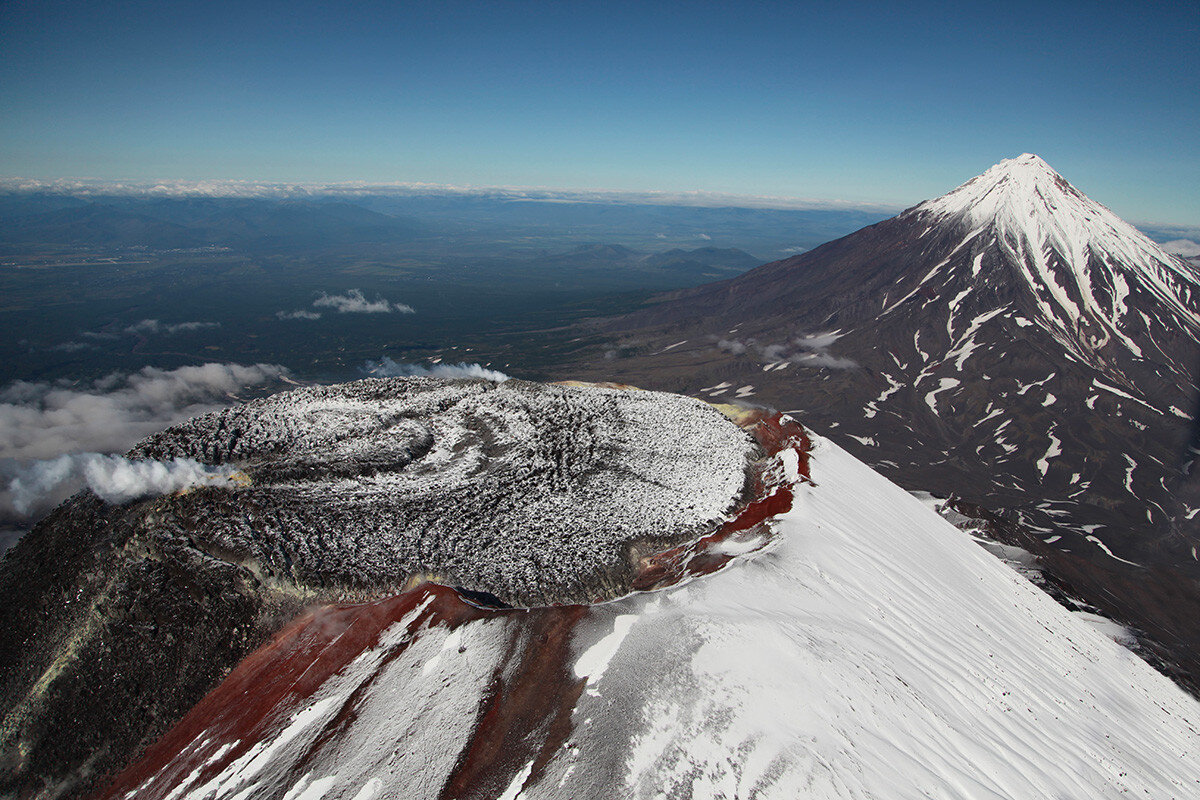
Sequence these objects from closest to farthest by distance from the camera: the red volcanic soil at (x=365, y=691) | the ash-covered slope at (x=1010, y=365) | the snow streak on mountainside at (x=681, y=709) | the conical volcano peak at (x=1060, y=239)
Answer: the snow streak on mountainside at (x=681, y=709) < the red volcanic soil at (x=365, y=691) < the ash-covered slope at (x=1010, y=365) < the conical volcano peak at (x=1060, y=239)

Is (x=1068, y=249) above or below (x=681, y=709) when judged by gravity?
above

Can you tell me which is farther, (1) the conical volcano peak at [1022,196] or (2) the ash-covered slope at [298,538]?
(1) the conical volcano peak at [1022,196]

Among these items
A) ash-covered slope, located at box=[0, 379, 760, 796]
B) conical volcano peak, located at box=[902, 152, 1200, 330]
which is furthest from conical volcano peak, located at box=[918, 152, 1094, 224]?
ash-covered slope, located at box=[0, 379, 760, 796]

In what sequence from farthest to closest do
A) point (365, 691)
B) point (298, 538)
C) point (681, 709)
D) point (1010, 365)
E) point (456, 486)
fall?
point (1010, 365) → point (456, 486) → point (298, 538) → point (365, 691) → point (681, 709)

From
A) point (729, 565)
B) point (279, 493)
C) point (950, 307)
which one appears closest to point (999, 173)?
point (950, 307)

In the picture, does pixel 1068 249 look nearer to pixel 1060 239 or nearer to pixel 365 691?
pixel 1060 239

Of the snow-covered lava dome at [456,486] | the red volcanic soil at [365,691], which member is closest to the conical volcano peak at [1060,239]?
the snow-covered lava dome at [456,486]

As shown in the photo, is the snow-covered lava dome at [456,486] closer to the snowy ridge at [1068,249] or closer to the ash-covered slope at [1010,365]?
the ash-covered slope at [1010,365]

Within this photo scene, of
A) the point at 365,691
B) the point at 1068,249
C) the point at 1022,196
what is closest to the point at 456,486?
the point at 365,691
